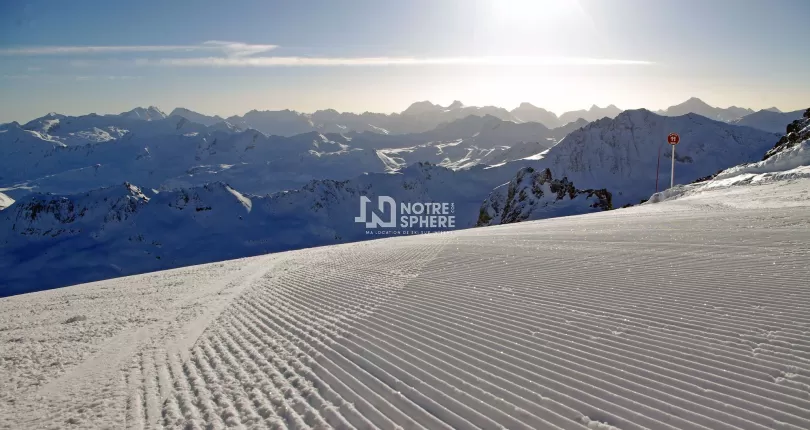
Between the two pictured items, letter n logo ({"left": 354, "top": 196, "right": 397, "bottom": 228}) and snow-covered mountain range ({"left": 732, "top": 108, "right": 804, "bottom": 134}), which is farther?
snow-covered mountain range ({"left": 732, "top": 108, "right": 804, "bottom": 134})

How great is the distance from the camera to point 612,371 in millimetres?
4648

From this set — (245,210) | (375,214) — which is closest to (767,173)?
(375,214)

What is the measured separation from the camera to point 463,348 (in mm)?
5703

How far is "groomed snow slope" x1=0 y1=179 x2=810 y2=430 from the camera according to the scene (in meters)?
4.19

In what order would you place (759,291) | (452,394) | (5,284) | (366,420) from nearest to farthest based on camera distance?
(366,420)
(452,394)
(759,291)
(5,284)

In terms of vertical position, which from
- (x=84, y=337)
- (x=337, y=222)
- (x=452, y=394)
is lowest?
(x=337, y=222)

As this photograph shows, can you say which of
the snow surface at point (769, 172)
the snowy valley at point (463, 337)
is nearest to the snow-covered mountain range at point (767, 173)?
the snow surface at point (769, 172)

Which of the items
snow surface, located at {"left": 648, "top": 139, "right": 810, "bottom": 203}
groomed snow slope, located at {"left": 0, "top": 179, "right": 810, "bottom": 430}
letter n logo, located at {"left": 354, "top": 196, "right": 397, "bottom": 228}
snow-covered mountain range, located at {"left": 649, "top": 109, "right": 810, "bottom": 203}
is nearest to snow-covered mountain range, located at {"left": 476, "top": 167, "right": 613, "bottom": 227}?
snow-covered mountain range, located at {"left": 649, "top": 109, "right": 810, "bottom": 203}

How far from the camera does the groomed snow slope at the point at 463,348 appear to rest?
165 inches

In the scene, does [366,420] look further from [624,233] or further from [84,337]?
[624,233]

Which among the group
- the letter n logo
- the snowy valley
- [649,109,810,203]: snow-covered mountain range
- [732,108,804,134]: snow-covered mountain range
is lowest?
the letter n logo

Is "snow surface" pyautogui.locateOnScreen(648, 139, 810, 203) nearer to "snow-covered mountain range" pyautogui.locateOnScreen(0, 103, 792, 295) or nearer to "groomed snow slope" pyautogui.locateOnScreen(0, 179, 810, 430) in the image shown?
"groomed snow slope" pyautogui.locateOnScreen(0, 179, 810, 430)

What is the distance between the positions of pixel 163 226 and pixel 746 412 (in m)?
90.3

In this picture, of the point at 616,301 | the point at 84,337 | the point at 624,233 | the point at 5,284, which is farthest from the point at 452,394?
the point at 5,284
